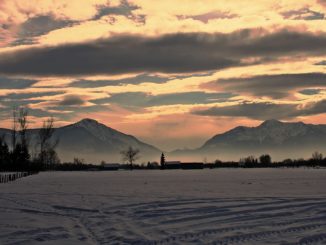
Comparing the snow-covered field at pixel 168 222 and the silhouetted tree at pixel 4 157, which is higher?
the silhouetted tree at pixel 4 157

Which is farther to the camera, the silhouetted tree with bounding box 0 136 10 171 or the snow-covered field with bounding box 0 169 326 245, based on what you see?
the silhouetted tree with bounding box 0 136 10 171

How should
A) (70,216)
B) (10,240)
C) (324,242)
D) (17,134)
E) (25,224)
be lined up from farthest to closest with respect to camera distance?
(17,134), (70,216), (25,224), (10,240), (324,242)

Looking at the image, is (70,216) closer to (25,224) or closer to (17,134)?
(25,224)

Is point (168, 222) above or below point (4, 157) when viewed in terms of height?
below

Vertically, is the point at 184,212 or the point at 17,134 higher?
the point at 17,134

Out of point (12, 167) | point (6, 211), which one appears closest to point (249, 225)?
point (6, 211)

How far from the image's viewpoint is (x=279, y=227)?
16.2m

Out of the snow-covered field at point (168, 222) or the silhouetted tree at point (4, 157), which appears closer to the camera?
the snow-covered field at point (168, 222)

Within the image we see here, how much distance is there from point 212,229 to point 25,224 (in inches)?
263

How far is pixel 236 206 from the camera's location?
22.3 meters

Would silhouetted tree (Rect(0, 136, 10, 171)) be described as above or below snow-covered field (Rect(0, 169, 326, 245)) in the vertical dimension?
above

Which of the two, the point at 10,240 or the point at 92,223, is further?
the point at 92,223

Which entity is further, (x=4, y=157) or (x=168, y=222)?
(x=4, y=157)

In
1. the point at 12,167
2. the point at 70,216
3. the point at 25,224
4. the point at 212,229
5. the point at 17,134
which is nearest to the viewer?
the point at 212,229
